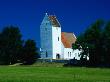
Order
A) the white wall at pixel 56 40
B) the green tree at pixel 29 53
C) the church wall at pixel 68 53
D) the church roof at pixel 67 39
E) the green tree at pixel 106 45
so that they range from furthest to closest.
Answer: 1. the church roof at pixel 67 39
2. the church wall at pixel 68 53
3. the white wall at pixel 56 40
4. the green tree at pixel 29 53
5. the green tree at pixel 106 45

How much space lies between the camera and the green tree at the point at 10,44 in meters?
110

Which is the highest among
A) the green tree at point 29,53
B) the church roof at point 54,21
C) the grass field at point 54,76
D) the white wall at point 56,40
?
the church roof at point 54,21

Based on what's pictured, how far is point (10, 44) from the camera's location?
113m

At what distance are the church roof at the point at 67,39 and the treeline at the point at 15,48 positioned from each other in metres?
20.4

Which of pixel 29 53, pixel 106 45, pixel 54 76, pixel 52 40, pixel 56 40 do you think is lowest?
pixel 54 76

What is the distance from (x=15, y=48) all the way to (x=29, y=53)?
4.19m

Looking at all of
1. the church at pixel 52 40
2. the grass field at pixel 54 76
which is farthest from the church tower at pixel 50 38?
the grass field at pixel 54 76

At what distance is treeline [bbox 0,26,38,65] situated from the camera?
109375 mm

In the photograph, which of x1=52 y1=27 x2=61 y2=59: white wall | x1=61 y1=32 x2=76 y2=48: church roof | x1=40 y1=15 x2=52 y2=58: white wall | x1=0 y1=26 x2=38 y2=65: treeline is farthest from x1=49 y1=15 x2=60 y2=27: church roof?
x1=0 y1=26 x2=38 y2=65: treeline

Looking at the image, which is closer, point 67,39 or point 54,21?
point 54,21

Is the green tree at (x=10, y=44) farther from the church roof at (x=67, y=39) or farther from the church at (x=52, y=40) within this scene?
the church roof at (x=67, y=39)

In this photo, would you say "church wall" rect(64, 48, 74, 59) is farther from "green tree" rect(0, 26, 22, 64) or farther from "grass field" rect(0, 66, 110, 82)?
"grass field" rect(0, 66, 110, 82)

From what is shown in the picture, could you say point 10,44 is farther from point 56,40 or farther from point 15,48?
point 56,40

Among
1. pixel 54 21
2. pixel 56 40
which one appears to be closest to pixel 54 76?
pixel 56 40
